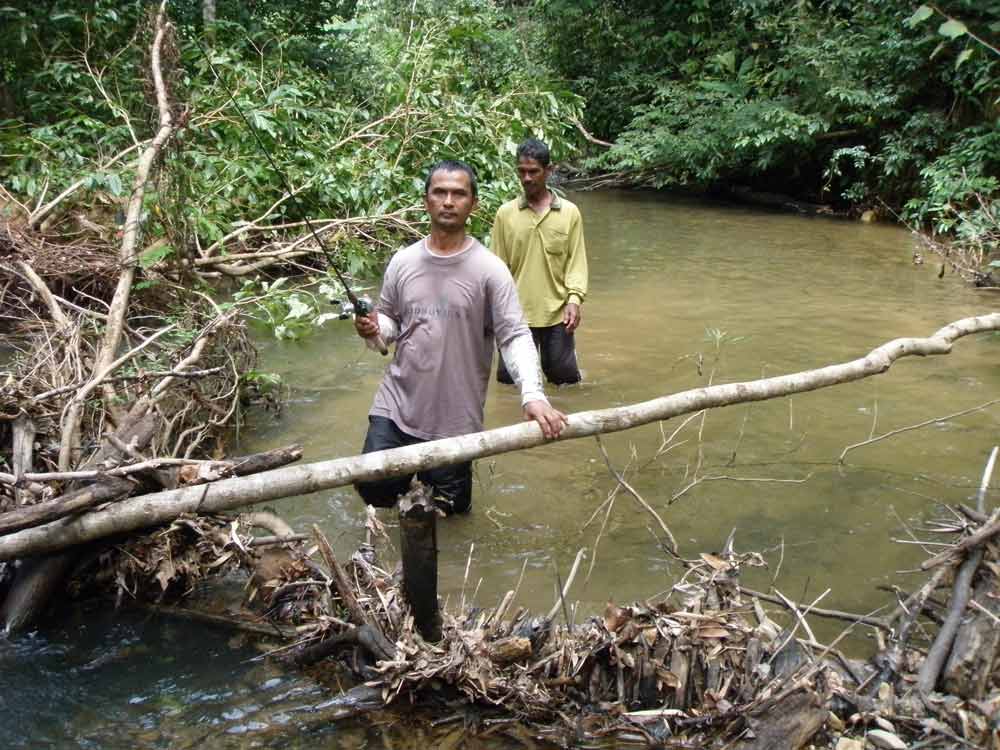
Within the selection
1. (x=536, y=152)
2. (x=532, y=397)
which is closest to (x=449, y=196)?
(x=532, y=397)

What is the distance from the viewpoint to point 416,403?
12.9 ft

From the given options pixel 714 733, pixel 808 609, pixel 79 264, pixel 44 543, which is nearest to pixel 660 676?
pixel 714 733

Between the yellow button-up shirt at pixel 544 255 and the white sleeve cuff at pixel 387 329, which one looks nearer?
the white sleeve cuff at pixel 387 329

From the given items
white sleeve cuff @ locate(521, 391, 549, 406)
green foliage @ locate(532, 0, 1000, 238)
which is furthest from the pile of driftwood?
green foliage @ locate(532, 0, 1000, 238)

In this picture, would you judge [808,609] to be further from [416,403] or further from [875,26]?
[875,26]

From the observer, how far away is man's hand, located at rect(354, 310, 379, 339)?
3598 mm

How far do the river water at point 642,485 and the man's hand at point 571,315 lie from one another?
0.53 m

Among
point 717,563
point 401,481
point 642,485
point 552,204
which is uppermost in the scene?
point 552,204

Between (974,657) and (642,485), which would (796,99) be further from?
(974,657)

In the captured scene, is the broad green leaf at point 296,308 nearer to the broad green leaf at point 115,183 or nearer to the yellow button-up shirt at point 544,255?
the yellow button-up shirt at point 544,255

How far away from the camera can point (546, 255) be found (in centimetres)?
566

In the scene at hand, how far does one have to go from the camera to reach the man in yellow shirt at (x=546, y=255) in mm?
5652

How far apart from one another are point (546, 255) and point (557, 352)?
0.62 m

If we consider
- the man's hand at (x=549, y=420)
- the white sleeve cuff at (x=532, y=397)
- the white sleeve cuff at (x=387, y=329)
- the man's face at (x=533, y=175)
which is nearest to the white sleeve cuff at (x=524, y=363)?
the white sleeve cuff at (x=532, y=397)
